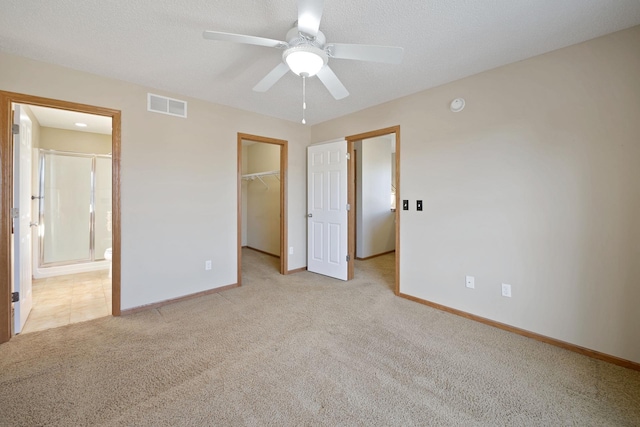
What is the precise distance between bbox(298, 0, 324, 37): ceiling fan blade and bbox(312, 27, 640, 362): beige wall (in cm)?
187

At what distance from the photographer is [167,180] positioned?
297cm

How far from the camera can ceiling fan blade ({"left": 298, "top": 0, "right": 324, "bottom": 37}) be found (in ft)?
4.39

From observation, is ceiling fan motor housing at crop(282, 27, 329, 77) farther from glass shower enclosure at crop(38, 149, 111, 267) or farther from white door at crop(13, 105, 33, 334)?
glass shower enclosure at crop(38, 149, 111, 267)

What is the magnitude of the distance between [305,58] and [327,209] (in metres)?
2.52

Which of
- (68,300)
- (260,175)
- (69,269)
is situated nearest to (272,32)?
(68,300)

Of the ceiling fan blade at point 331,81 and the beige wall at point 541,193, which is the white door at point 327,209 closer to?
the beige wall at point 541,193

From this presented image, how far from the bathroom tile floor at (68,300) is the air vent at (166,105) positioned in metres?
2.21

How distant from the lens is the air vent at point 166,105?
285 cm

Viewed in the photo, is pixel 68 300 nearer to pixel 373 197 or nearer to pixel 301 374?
pixel 301 374

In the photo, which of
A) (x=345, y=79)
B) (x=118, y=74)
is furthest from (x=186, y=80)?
(x=345, y=79)

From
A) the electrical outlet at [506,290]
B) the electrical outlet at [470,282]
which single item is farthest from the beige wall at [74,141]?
the electrical outlet at [506,290]

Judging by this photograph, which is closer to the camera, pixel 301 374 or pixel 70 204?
pixel 301 374

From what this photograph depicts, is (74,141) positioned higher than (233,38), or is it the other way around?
(74,141)

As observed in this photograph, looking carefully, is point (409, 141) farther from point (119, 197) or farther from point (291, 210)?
point (119, 197)
